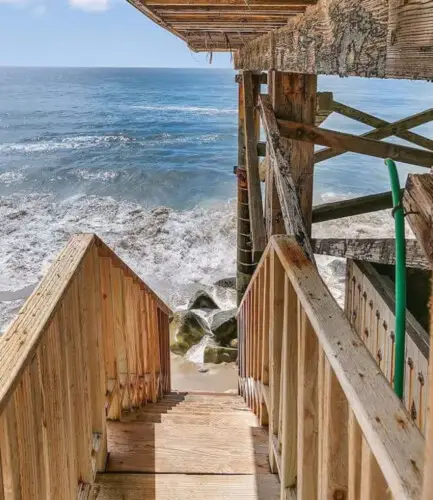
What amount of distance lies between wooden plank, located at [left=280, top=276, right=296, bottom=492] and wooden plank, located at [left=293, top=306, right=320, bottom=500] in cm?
24

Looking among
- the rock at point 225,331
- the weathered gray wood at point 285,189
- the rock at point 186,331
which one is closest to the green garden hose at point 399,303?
the weathered gray wood at point 285,189

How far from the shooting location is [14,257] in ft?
50.5

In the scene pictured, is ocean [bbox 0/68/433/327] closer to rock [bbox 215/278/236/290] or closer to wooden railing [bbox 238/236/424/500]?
rock [bbox 215/278/236/290]

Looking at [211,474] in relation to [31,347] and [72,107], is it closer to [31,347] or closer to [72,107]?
[31,347]

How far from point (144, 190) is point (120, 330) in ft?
67.6

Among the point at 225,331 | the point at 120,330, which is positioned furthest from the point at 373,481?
the point at 225,331

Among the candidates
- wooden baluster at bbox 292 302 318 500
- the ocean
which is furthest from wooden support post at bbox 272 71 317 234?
the ocean

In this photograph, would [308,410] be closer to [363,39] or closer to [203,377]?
[363,39]

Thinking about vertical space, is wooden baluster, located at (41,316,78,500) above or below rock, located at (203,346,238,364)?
above

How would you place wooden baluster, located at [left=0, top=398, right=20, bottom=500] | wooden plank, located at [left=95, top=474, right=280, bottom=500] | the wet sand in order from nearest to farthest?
1. wooden baluster, located at [left=0, top=398, right=20, bottom=500]
2. wooden plank, located at [left=95, top=474, right=280, bottom=500]
3. the wet sand

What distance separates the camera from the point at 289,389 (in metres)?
2.31

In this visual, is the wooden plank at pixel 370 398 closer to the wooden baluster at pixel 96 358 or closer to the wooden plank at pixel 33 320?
the wooden plank at pixel 33 320

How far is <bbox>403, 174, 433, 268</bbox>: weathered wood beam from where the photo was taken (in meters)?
0.91

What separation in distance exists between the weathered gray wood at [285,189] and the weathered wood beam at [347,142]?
0.14m
